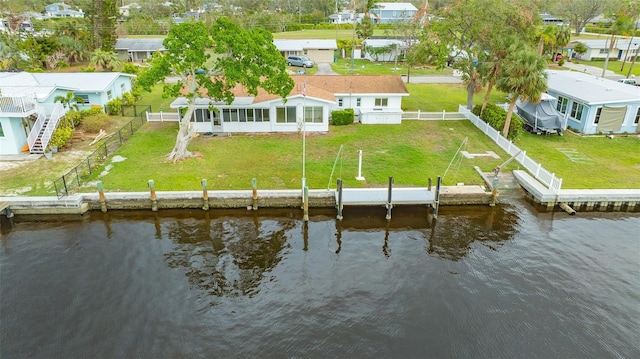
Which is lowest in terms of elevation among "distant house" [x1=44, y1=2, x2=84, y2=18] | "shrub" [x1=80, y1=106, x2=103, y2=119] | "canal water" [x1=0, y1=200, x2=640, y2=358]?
"canal water" [x1=0, y1=200, x2=640, y2=358]

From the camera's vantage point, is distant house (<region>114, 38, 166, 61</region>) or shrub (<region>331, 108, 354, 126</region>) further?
distant house (<region>114, 38, 166, 61</region>)

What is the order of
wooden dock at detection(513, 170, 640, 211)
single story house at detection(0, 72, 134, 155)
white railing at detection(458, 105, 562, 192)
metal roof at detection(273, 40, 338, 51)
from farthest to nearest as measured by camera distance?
metal roof at detection(273, 40, 338, 51), single story house at detection(0, 72, 134, 155), white railing at detection(458, 105, 562, 192), wooden dock at detection(513, 170, 640, 211)

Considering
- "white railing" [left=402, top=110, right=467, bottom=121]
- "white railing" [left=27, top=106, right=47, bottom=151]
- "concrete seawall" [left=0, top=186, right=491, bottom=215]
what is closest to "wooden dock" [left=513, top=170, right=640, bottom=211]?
"concrete seawall" [left=0, top=186, right=491, bottom=215]

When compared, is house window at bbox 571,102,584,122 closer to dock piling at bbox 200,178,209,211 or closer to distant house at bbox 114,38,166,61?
dock piling at bbox 200,178,209,211

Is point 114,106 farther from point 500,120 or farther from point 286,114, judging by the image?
point 500,120

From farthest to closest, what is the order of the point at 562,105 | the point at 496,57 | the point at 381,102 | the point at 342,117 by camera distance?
1. the point at 381,102
2. the point at 562,105
3. the point at 342,117
4. the point at 496,57

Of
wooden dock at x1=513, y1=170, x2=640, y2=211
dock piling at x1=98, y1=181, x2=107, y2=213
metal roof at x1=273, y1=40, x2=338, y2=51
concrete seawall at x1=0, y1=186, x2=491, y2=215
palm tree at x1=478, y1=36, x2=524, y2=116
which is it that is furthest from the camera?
metal roof at x1=273, y1=40, x2=338, y2=51

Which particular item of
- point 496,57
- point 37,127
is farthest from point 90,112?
point 496,57

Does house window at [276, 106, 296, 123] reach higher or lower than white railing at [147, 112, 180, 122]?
higher
